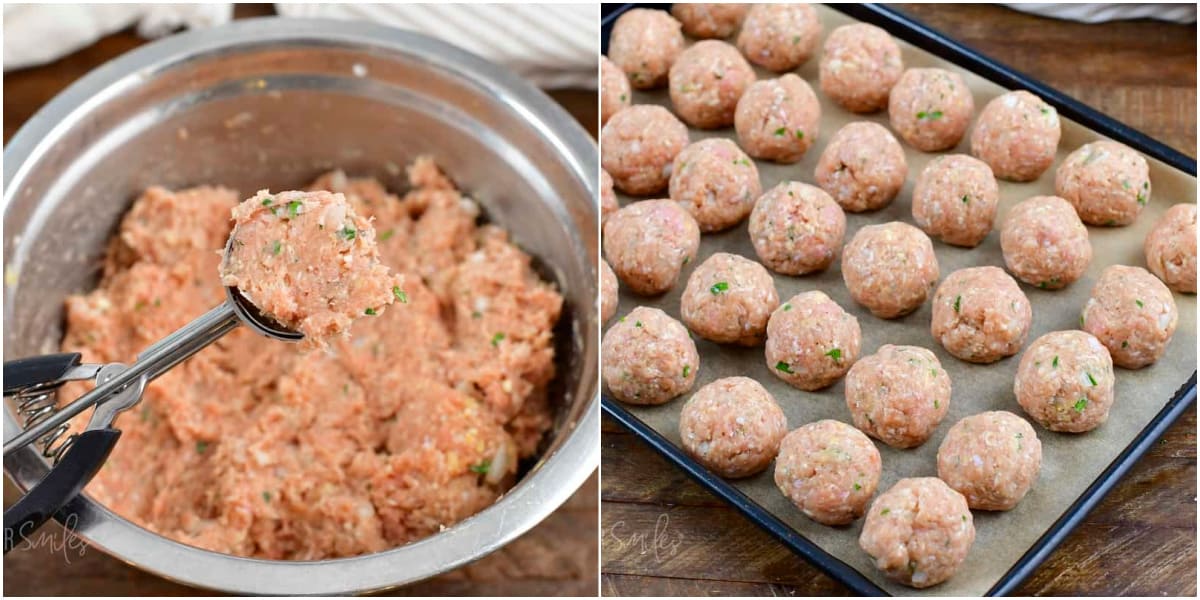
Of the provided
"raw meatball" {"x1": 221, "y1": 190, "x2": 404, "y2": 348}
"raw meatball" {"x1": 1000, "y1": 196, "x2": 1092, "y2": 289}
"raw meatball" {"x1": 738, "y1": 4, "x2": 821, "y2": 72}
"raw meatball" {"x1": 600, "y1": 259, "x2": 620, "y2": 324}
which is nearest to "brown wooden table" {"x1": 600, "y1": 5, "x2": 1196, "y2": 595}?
"raw meatball" {"x1": 600, "y1": 259, "x2": 620, "y2": 324}

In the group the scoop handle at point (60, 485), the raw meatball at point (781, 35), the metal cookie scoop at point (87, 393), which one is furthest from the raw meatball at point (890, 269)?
the scoop handle at point (60, 485)

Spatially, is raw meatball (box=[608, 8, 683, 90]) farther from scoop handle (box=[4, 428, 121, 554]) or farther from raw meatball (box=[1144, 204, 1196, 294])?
scoop handle (box=[4, 428, 121, 554])

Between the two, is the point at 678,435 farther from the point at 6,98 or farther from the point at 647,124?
the point at 6,98

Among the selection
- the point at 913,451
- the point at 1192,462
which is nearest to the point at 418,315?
the point at 913,451

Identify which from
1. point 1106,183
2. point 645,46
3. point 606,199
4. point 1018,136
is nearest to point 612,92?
point 645,46

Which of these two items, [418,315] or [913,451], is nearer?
[913,451]

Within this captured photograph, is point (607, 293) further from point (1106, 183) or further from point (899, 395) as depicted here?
point (1106, 183)

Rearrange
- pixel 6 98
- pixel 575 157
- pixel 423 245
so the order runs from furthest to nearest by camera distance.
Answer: pixel 6 98
pixel 423 245
pixel 575 157

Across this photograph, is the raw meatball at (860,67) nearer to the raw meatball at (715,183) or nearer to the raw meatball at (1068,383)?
the raw meatball at (715,183)
